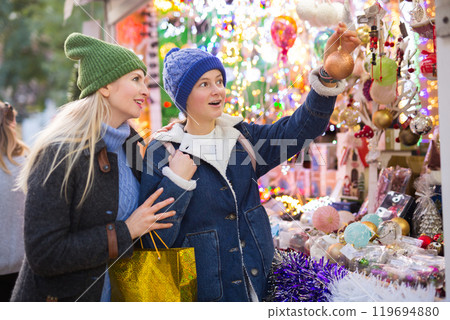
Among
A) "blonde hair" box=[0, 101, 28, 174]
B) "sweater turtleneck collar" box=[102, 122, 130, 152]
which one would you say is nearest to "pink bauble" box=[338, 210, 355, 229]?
"sweater turtleneck collar" box=[102, 122, 130, 152]

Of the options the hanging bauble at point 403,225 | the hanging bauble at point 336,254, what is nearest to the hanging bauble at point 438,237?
the hanging bauble at point 403,225

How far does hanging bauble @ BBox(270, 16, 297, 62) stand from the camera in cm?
291

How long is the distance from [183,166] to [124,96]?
317 mm

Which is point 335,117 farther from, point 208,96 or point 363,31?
point 208,96

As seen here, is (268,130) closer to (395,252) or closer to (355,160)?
(395,252)

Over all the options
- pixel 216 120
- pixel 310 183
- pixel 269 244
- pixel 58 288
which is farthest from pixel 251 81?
pixel 58 288

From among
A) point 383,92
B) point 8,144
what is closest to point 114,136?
point 8,144

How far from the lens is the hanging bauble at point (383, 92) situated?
2.16 m

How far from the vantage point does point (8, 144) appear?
2309 mm

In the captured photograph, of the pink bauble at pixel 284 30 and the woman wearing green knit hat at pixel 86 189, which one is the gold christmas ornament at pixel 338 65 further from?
the pink bauble at pixel 284 30

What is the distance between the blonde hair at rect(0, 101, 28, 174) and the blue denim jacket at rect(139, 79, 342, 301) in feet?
3.64

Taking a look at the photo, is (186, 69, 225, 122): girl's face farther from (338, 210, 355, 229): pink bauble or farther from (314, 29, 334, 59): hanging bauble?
(314, 29, 334, 59): hanging bauble

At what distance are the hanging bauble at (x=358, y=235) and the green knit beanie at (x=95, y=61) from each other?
112 centimetres

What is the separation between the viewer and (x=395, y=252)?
5.78 feet
